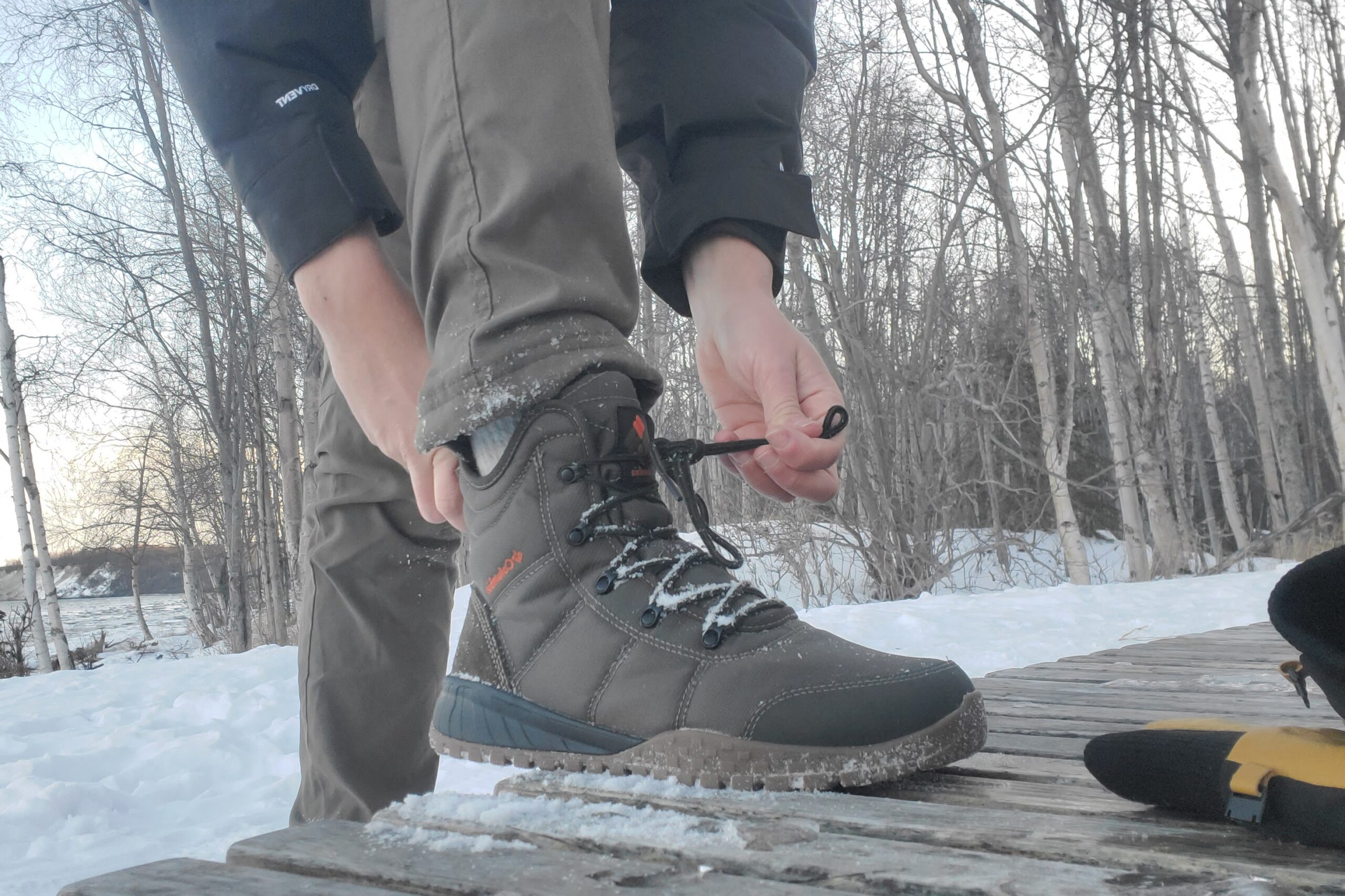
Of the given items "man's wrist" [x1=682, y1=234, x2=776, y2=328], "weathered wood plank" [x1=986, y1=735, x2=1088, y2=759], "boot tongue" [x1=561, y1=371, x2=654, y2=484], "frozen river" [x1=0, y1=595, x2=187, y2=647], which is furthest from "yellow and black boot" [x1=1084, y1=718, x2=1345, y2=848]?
"frozen river" [x1=0, y1=595, x2=187, y2=647]

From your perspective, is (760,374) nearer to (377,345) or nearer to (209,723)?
(377,345)

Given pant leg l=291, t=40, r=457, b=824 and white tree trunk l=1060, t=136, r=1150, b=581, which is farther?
white tree trunk l=1060, t=136, r=1150, b=581

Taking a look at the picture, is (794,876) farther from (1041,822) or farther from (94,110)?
(94,110)

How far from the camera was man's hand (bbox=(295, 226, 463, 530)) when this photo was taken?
1064 mm

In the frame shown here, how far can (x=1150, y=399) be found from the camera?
839 cm

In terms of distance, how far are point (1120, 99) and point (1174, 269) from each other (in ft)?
28.6

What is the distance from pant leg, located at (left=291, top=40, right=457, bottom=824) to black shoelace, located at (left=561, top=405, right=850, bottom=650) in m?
0.52

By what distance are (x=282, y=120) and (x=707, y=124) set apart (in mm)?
538

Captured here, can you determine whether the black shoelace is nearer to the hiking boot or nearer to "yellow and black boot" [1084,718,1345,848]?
the hiking boot

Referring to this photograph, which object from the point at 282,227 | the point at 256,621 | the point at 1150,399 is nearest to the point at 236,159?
the point at 282,227

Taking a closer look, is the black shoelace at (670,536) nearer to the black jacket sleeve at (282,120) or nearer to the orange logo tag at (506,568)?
the orange logo tag at (506,568)

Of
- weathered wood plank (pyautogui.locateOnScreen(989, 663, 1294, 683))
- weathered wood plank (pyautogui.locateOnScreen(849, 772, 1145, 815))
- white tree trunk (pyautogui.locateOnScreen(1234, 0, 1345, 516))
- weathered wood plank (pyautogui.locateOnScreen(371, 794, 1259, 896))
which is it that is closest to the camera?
weathered wood plank (pyautogui.locateOnScreen(371, 794, 1259, 896))

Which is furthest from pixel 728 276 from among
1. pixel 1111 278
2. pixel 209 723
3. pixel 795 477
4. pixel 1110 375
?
pixel 1111 278

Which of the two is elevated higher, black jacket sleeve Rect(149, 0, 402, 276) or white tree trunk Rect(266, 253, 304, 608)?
white tree trunk Rect(266, 253, 304, 608)
